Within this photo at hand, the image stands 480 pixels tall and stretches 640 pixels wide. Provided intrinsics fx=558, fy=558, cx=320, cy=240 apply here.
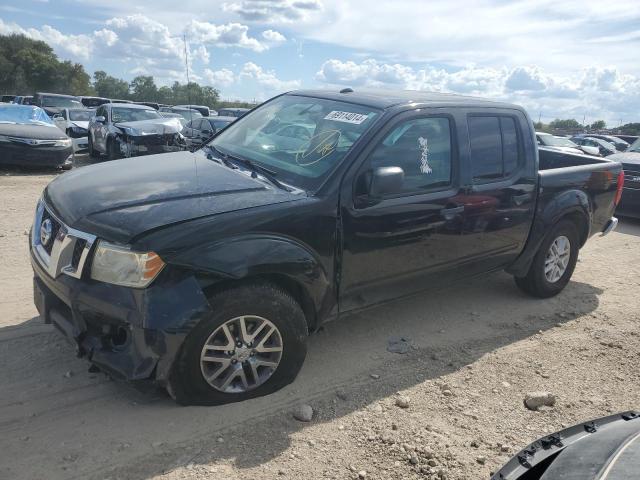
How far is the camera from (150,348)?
2.95 metres

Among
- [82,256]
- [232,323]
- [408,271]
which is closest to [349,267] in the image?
[408,271]

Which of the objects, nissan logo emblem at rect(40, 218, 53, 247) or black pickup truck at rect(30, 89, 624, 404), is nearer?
black pickup truck at rect(30, 89, 624, 404)

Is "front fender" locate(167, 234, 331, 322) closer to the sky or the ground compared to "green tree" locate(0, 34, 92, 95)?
closer to the ground

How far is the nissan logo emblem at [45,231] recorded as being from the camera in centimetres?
342

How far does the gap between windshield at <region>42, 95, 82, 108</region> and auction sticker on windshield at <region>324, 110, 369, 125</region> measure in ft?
62.5

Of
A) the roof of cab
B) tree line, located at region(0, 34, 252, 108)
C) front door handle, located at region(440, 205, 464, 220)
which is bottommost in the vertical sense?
front door handle, located at region(440, 205, 464, 220)

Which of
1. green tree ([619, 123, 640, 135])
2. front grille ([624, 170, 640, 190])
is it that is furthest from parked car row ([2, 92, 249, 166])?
green tree ([619, 123, 640, 135])

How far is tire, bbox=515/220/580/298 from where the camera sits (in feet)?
17.3

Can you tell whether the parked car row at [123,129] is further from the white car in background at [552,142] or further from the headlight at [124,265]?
the white car in background at [552,142]

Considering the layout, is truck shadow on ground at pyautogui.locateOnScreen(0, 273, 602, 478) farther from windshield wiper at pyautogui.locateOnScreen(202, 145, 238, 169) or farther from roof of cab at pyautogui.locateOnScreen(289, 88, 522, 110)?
roof of cab at pyautogui.locateOnScreen(289, 88, 522, 110)

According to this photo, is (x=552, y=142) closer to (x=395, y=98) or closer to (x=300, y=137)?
(x=395, y=98)

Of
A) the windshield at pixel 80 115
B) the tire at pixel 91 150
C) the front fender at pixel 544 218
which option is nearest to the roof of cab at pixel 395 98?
the front fender at pixel 544 218

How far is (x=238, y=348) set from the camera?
10.7 feet

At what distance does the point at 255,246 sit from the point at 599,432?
1.93 metres
